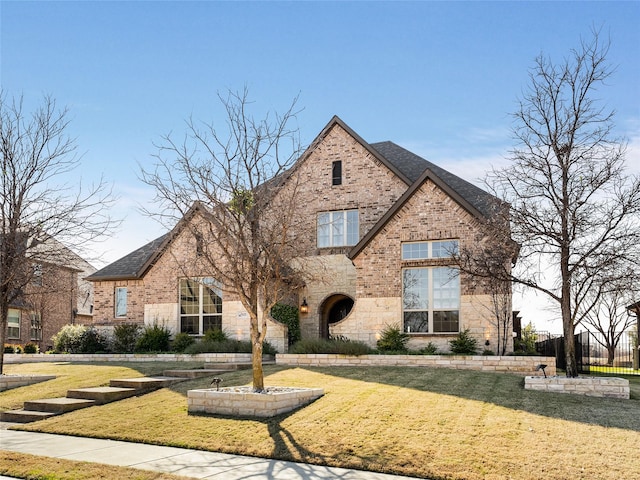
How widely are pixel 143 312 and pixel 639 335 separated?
2369 centimetres

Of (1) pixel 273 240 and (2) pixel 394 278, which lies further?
(2) pixel 394 278

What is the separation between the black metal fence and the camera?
24656mm

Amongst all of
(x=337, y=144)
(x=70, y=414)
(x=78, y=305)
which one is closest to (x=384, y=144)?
(x=337, y=144)

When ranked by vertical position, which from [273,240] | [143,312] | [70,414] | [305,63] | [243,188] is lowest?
[70,414]

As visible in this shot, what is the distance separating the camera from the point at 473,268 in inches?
717

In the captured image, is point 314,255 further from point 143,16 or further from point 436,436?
point 436,436

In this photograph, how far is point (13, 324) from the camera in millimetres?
38219

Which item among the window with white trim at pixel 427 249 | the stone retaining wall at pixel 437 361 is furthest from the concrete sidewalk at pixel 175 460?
the window with white trim at pixel 427 249

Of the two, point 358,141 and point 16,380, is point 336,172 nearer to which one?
point 358,141

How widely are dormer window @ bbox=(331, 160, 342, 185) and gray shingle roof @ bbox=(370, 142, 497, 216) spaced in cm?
164

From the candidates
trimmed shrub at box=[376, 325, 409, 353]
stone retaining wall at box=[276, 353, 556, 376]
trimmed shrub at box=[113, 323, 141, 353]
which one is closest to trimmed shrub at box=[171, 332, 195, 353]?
trimmed shrub at box=[113, 323, 141, 353]

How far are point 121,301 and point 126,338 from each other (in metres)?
2.75

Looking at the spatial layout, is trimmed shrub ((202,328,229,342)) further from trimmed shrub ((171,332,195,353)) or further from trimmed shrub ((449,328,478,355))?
trimmed shrub ((449,328,478,355))

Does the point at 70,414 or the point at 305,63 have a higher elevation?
the point at 305,63
